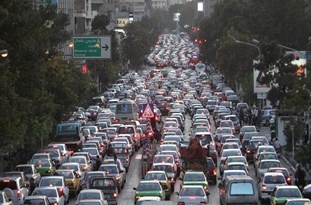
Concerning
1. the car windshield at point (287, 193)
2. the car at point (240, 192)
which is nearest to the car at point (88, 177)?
the car at point (240, 192)

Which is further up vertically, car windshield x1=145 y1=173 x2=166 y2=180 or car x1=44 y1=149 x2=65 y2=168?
car windshield x1=145 y1=173 x2=166 y2=180

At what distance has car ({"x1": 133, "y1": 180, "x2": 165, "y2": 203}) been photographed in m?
45.2

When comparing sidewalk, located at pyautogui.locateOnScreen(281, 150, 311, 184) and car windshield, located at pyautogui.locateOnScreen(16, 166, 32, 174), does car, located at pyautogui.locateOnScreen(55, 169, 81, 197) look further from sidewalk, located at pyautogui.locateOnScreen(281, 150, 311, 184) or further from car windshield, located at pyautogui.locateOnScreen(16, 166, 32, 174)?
sidewalk, located at pyautogui.locateOnScreen(281, 150, 311, 184)

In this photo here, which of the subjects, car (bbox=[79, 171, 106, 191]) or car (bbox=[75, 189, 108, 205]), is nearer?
car (bbox=[75, 189, 108, 205])

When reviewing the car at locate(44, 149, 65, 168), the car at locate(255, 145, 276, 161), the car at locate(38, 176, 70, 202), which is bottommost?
the car at locate(44, 149, 65, 168)

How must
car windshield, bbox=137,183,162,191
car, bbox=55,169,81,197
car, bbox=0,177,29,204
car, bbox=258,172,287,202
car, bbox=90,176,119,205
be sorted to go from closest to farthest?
car, bbox=0,177,29,204 → car windshield, bbox=137,183,162,191 → car, bbox=90,176,119,205 → car, bbox=258,172,287,202 → car, bbox=55,169,81,197

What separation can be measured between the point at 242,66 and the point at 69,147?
4698 centimetres

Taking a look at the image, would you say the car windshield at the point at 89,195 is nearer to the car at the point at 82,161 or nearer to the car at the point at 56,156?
the car at the point at 82,161

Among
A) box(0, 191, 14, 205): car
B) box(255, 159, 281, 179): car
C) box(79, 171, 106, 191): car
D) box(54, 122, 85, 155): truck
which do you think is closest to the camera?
box(0, 191, 14, 205): car

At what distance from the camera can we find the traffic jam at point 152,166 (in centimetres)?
4291

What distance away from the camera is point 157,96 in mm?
117250

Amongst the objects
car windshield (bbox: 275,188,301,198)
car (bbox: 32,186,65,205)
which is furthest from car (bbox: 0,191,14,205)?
car windshield (bbox: 275,188,301,198)

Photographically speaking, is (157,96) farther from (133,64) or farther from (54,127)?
(133,64)

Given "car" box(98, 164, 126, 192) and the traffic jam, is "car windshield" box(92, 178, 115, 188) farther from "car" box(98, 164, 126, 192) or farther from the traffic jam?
"car" box(98, 164, 126, 192)
